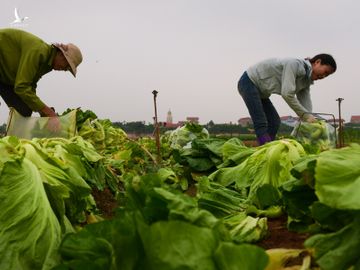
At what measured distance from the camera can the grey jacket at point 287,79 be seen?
6.69 meters

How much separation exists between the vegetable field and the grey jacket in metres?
3.51

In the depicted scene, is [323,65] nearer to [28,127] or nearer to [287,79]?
[287,79]

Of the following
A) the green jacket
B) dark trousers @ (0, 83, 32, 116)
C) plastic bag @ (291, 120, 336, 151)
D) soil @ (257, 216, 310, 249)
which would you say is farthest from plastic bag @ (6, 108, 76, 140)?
soil @ (257, 216, 310, 249)

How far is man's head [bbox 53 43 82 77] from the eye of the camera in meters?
5.89

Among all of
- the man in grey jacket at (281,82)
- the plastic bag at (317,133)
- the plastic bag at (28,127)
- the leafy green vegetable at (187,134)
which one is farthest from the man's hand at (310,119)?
the leafy green vegetable at (187,134)

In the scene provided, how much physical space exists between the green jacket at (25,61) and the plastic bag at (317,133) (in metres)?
3.27

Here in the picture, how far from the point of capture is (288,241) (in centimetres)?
208

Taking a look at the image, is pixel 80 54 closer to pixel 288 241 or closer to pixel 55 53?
pixel 55 53

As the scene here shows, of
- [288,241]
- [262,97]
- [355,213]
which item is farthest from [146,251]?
[262,97]

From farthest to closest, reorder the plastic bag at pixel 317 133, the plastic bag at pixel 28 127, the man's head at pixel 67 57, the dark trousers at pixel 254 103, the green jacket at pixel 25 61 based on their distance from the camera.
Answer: the dark trousers at pixel 254 103
the man's head at pixel 67 57
the green jacket at pixel 25 61
the plastic bag at pixel 317 133
the plastic bag at pixel 28 127

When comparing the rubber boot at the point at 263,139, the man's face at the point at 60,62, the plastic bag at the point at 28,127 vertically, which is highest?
the man's face at the point at 60,62

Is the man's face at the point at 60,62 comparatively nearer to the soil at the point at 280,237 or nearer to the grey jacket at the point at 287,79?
the grey jacket at the point at 287,79

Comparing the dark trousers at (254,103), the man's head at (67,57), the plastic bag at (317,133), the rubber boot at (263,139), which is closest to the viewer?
the plastic bag at (317,133)

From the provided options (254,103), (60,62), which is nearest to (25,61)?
(60,62)
